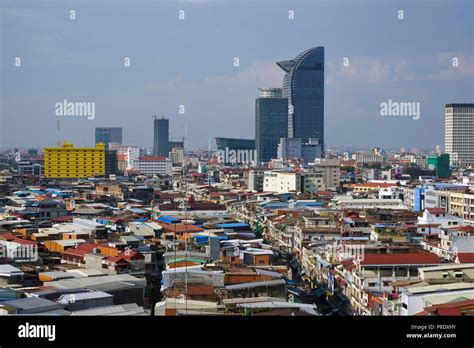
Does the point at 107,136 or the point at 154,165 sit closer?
the point at 107,136

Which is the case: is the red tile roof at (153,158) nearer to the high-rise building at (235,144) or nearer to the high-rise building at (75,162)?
the high-rise building at (75,162)

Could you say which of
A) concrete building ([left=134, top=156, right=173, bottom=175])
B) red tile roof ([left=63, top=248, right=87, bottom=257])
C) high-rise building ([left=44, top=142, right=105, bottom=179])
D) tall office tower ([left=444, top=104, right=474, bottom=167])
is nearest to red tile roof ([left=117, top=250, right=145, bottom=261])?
red tile roof ([left=63, top=248, right=87, bottom=257])

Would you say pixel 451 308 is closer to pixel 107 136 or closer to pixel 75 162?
pixel 75 162

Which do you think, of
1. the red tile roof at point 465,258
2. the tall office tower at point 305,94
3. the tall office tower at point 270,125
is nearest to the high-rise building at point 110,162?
the tall office tower at point 270,125

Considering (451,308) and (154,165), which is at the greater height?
(154,165)

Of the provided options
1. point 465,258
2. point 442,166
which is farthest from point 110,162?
point 465,258
